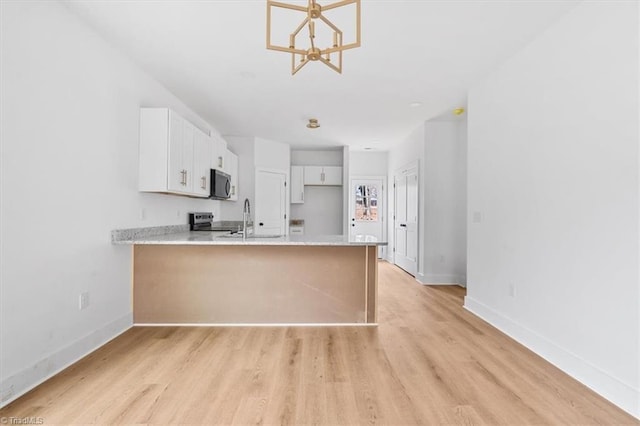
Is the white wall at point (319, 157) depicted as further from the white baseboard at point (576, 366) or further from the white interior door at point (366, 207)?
the white baseboard at point (576, 366)

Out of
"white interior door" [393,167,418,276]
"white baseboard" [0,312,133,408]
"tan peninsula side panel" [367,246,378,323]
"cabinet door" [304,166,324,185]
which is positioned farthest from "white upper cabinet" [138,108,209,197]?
"cabinet door" [304,166,324,185]

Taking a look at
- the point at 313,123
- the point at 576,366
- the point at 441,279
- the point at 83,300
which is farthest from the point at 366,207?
the point at 83,300

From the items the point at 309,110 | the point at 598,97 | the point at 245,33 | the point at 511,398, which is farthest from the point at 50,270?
the point at 598,97

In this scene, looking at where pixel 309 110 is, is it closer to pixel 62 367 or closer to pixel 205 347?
pixel 205 347

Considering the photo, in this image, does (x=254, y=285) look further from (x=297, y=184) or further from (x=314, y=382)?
(x=297, y=184)

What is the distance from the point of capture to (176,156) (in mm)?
3338

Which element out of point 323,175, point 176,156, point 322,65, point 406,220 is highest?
point 322,65

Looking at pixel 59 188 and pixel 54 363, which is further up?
pixel 59 188

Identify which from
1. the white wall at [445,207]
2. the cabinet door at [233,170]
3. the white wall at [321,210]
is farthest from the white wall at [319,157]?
the white wall at [445,207]

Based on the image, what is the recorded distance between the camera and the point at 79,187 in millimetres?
2426

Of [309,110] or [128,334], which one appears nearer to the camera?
[128,334]

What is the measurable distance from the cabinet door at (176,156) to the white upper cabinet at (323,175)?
12.5 feet

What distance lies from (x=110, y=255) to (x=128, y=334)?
2.40 ft

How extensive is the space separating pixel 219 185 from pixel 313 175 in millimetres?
2880
